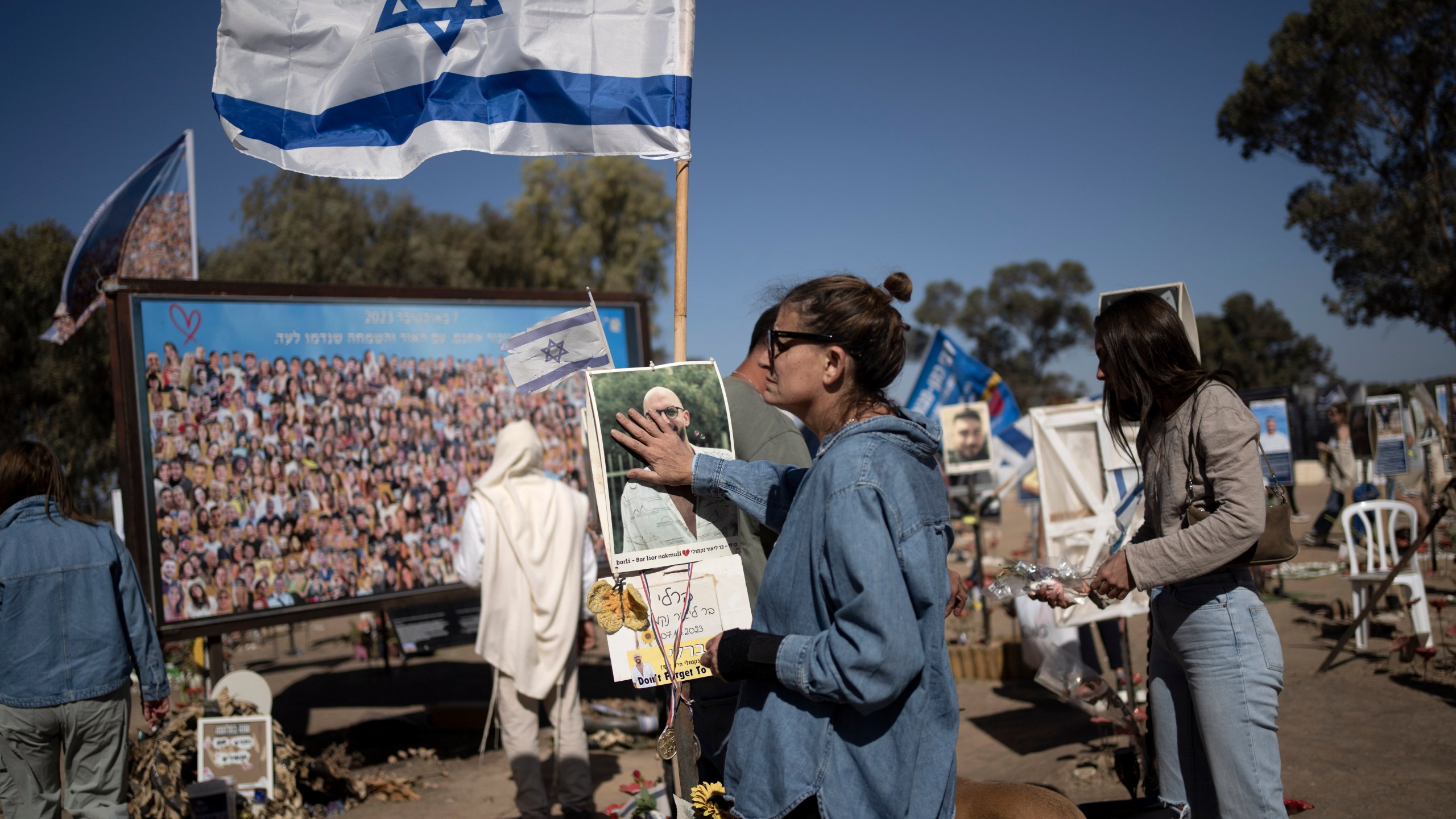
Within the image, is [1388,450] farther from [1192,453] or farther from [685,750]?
[685,750]

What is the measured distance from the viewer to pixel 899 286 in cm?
193

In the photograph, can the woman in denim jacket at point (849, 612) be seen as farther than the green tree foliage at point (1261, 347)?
No

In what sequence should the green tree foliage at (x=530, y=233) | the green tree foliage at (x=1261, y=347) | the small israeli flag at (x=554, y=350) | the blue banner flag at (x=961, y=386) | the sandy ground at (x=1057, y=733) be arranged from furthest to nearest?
the green tree foliage at (x=1261, y=347) → the green tree foliage at (x=530, y=233) → the blue banner flag at (x=961, y=386) → the sandy ground at (x=1057, y=733) → the small israeli flag at (x=554, y=350)

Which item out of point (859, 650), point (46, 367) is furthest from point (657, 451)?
point (46, 367)

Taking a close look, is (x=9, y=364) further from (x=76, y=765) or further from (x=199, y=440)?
(x=76, y=765)

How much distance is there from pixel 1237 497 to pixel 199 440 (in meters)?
5.46

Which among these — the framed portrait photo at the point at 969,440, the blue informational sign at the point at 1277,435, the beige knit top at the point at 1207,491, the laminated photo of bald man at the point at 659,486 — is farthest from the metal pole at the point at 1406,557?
the blue informational sign at the point at 1277,435

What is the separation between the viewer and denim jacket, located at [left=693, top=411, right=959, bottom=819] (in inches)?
59.5

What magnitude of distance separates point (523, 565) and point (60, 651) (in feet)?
6.93

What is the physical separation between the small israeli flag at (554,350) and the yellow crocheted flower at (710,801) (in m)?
1.39

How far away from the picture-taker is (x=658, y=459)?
2322 mm

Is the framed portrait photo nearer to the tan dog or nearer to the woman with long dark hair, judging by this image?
the woman with long dark hair

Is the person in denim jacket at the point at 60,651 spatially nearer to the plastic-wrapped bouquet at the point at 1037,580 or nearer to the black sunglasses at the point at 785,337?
the black sunglasses at the point at 785,337

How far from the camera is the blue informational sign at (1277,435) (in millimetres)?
12508
